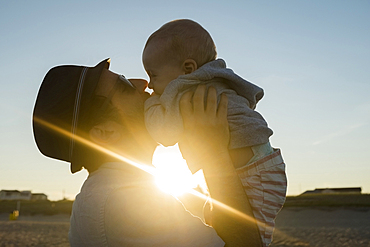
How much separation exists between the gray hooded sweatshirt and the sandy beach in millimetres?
15779

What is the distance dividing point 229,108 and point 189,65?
0.47 metres

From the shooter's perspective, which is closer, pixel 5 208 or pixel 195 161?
pixel 195 161

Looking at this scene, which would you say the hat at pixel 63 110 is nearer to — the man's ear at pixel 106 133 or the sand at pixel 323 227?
the man's ear at pixel 106 133

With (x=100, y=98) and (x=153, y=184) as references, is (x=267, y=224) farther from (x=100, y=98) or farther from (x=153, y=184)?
(x=100, y=98)

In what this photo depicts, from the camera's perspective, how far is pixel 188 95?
2.06 m

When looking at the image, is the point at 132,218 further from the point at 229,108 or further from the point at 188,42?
the point at 188,42

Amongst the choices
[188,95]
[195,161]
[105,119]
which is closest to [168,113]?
[188,95]

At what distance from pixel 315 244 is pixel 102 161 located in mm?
17122

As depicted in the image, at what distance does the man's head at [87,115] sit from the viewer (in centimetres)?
213

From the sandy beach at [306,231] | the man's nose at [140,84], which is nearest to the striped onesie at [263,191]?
the man's nose at [140,84]

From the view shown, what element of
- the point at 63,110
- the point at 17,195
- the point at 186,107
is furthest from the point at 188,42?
the point at 17,195

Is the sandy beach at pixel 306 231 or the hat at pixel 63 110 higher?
the hat at pixel 63 110

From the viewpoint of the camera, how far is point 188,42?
2.36m

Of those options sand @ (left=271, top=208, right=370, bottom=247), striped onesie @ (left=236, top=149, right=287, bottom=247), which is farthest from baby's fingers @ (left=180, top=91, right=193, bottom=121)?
sand @ (left=271, top=208, right=370, bottom=247)
